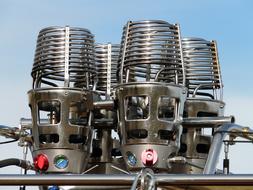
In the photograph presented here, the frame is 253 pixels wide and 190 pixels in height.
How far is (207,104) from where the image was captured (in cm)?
659

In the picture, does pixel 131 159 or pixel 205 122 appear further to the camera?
pixel 205 122

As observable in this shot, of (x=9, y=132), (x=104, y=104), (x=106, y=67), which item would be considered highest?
(x=106, y=67)

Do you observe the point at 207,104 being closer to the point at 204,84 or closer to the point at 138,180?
the point at 204,84

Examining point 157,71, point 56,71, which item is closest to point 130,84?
point 157,71

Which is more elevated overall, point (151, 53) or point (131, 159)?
point (151, 53)

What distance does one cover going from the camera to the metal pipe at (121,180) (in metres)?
2.38

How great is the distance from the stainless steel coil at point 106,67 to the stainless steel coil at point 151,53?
3.21 feet

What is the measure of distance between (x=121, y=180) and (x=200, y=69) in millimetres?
4315

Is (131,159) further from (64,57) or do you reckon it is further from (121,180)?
(121,180)

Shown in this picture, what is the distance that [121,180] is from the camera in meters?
2.43

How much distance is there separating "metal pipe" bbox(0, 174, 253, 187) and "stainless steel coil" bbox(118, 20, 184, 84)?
3397 millimetres

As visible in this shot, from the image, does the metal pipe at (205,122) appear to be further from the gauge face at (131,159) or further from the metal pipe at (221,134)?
the gauge face at (131,159)

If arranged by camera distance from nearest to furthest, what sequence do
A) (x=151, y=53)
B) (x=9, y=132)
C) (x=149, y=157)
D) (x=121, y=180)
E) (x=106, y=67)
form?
1. (x=121, y=180)
2. (x=149, y=157)
3. (x=151, y=53)
4. (x=9, y=132)
5. (x=106, y=67)

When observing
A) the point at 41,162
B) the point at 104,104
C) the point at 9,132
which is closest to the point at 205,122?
the point at 104,104
